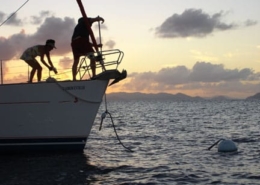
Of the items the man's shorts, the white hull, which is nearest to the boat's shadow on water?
the white hull

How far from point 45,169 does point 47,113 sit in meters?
2.26

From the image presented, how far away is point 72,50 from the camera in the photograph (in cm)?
1520

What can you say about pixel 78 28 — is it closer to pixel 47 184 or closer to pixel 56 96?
pixel 56 96

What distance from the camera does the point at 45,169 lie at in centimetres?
1323

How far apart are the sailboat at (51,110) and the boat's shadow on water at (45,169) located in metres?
0.38

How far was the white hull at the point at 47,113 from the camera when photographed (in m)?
14.6

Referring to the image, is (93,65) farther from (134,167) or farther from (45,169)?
(45,169)

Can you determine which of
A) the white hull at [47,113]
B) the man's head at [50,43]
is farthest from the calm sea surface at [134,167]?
the man's head at [50,43]

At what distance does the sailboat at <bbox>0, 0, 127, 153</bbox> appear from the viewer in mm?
14586

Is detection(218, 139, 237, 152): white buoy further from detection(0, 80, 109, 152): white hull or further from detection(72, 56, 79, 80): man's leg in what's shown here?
detection(72, 56, 79, 80): man's leg

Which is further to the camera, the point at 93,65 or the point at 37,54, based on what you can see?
the point at 37,54

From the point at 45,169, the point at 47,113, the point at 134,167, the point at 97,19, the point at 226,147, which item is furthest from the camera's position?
the point at 226,147

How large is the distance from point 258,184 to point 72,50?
25.6 ft

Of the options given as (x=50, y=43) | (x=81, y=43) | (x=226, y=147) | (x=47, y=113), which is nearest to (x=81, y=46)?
(x=81, y=43)
